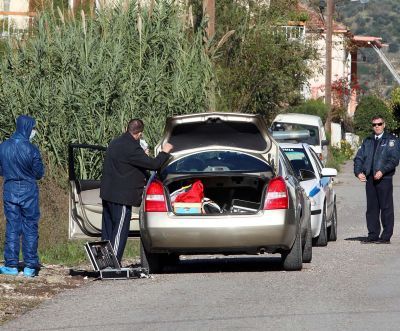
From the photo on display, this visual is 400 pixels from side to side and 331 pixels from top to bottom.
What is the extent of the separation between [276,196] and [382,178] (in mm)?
5411

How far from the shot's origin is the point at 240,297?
1233 centimetres

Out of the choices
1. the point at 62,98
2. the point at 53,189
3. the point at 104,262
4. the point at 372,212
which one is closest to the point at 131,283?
the point at 104,262

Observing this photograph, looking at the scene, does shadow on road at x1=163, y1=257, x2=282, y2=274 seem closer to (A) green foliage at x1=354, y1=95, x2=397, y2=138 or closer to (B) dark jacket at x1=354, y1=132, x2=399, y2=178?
(B) dark jacket at x1=354, y1=132, x2=399, y2=178

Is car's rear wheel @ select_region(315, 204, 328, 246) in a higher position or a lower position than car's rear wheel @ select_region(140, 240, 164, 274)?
lower

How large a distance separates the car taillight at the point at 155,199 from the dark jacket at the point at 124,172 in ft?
0.90

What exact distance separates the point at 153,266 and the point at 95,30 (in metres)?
9.98

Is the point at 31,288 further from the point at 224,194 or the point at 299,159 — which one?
the point at 299,159

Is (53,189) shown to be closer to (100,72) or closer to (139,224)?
(100,72)

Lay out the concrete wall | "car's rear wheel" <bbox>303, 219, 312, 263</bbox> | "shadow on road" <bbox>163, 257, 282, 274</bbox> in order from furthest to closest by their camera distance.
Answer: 1. the concrete wall
2. "car's rear wheel" <bbox>303, 219, 312, 263</bbox>
3. "shadow on road" <bbox>163, 257, 282, 274</bbox>

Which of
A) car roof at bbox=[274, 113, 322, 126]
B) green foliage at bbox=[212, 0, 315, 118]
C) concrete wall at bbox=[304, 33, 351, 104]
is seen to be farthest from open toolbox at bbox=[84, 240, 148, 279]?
concrete wall at bbox=[304, 33, 351, 104]

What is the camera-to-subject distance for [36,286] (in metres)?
13.8

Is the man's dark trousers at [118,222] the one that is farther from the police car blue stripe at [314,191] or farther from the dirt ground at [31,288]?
the police car blue stripe at [314,191]

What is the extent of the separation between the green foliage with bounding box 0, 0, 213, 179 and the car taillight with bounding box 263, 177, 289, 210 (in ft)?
29.2

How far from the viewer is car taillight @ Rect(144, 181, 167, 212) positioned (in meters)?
14.4
